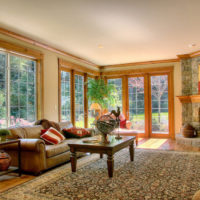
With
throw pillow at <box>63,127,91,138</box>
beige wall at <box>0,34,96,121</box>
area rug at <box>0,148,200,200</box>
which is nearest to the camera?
area rug at <box>0,148,200,200</box>

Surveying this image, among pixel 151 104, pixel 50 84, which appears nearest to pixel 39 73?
pixel 50 84

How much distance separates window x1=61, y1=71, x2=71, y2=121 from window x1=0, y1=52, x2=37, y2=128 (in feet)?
3.83

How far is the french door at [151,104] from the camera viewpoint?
7.62 m

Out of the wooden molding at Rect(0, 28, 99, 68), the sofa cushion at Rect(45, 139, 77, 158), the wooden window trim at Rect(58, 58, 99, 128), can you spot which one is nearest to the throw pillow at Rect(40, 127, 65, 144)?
the sofa cushion at Rect(45, 139, 77, 158)

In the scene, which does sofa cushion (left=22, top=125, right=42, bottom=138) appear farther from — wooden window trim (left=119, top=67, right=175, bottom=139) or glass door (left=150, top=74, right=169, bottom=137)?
glass door (left=150, top=74, right=169, bottom=137)

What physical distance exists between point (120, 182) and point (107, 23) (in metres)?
2.80

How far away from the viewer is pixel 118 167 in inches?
154

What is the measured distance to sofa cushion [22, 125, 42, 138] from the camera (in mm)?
4305

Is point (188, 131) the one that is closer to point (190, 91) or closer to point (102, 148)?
point (190, 91)

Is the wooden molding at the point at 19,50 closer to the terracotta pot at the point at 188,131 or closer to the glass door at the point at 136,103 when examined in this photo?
the glass door at the point at 136,103

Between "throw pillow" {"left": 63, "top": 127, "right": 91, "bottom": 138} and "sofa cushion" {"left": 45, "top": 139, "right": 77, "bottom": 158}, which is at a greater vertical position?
"throw pillow" {"left": 63, "top": 127, "right": 91, "bottom": 138}

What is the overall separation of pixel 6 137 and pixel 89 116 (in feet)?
14.3

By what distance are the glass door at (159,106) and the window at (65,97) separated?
9.66ft

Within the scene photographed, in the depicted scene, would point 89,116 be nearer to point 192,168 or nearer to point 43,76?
point 43,76
